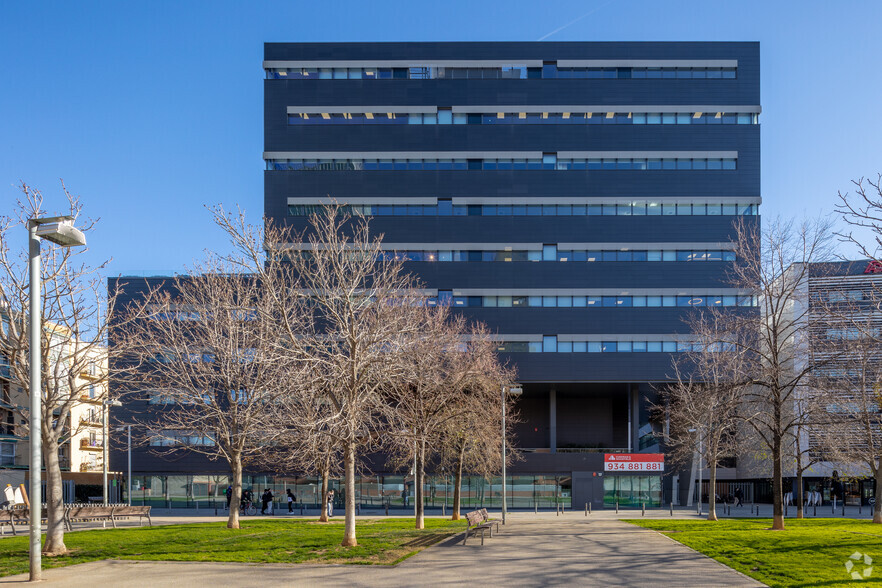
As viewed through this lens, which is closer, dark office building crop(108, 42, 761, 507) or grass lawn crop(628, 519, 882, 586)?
grass lawn crop(628, 519, 882, 586)

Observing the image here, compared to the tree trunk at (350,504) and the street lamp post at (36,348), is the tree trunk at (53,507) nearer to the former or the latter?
the street lamp post at (36,348)

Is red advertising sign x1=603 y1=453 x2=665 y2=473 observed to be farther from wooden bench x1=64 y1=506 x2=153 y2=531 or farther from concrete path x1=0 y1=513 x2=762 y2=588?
concrete path x1=0 y1=513 x2=762 y2=588

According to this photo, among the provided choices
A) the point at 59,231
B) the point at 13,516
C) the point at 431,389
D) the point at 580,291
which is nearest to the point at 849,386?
the point at 431,389

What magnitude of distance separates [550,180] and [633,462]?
74.0 feet

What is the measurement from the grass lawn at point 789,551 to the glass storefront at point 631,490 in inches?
1301

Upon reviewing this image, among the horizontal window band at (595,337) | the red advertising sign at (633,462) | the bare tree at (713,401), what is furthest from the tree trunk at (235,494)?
the red advertising sign at (633,462)

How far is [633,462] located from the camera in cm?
6059

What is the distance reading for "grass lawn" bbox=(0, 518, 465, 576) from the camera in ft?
63.0

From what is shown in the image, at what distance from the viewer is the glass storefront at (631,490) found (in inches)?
2416

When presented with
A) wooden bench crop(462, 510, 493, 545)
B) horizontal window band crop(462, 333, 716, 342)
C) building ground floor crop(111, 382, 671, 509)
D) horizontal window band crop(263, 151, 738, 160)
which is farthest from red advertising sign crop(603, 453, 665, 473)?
wooden bench crop(462, 510, 493, 545)

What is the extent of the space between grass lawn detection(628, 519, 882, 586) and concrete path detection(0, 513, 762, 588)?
659 mm

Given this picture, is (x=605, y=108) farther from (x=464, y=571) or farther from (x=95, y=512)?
(x=464, y=571)

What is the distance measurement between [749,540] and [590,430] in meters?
50.5

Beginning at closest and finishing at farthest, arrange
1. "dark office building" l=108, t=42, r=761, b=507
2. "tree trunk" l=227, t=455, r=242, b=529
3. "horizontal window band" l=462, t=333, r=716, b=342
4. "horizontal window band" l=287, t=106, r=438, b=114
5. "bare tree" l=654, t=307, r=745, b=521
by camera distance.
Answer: "tree trunk" l=227, t=455, r=242, b=529 → "bare tree" l=654, t=307, r=745, b=521 → "horizontal window band" l=462, t=333, r=716, b=342 → "dark office building" l=108, t=42, r=761, b=507 → "horizontal window band" l=287, t=106, r=438, b=114
